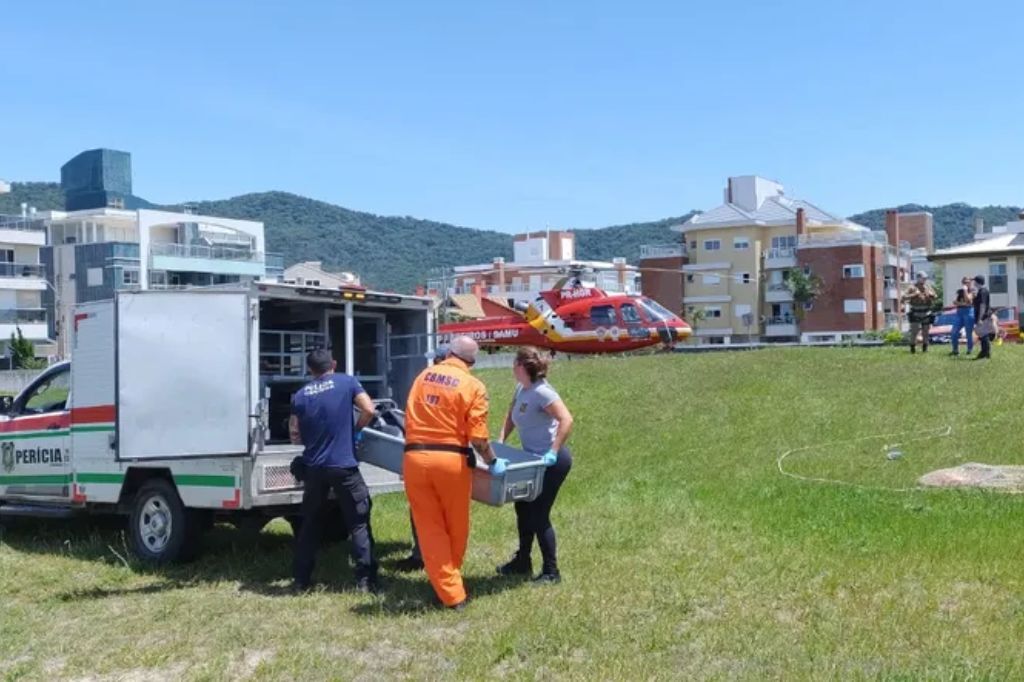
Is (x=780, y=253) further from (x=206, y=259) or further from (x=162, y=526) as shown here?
(x=162, y=526)

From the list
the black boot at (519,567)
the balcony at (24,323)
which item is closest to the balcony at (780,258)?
the balcony at (24,323)

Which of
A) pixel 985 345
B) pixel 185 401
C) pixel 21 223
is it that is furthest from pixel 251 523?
pixel 21 223

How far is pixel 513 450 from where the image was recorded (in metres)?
9.24

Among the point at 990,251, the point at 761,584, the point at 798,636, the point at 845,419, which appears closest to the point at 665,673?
the point at 798,636

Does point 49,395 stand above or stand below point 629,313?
below

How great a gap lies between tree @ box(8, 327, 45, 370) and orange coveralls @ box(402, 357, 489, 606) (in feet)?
192

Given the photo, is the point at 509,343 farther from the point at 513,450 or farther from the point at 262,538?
the point at 513,450

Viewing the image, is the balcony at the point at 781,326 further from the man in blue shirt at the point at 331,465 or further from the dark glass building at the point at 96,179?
the man in blue shirt at the point at 331,465

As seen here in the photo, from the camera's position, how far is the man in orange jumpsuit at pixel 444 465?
785 cm

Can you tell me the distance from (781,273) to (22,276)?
5238 centimetres

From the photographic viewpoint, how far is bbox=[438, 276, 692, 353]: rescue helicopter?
104 ft

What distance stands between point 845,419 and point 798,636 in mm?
10726

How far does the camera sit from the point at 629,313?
31.9 meters

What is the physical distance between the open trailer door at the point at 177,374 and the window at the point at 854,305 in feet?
236
